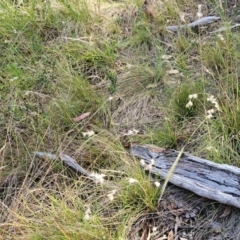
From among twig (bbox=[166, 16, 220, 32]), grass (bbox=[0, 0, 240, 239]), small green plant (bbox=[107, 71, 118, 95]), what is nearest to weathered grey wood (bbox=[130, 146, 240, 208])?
grass (bbox=[0, 0, 240, 239])

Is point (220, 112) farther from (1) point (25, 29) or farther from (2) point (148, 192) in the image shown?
(1) point (25, 29)

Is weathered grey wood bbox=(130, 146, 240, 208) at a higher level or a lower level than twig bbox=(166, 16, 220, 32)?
lower

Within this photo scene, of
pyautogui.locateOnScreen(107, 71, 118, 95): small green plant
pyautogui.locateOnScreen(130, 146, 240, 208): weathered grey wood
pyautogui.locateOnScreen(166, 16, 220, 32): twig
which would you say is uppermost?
pyautogui.locateOnScreen(166, 16, 220, 32): twig

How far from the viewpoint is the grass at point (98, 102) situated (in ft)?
Result: 7.13

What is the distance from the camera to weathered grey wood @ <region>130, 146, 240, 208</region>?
6.64ft

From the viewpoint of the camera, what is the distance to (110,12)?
3586 mm

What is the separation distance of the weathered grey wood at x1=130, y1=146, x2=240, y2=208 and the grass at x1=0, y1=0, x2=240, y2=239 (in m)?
0.10

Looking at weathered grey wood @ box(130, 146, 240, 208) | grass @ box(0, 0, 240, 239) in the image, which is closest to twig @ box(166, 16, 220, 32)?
grass @ box(0, 0, 240, 239)

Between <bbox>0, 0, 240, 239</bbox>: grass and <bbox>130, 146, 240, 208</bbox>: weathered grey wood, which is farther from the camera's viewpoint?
<bbox>0, 0, 240, 239</bbox>: grass

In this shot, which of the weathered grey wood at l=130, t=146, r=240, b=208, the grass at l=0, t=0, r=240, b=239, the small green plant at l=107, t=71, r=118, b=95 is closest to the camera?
the weathered grey wood at l=130, t=146, r=240, b=208

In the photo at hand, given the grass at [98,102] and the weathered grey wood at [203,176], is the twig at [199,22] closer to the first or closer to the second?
the grass at [98,102]

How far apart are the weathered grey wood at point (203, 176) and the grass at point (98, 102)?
0.10 m

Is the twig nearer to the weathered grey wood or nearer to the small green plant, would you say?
the small green plant

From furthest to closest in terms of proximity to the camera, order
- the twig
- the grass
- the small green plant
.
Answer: the twig, the small green plant, the grass
